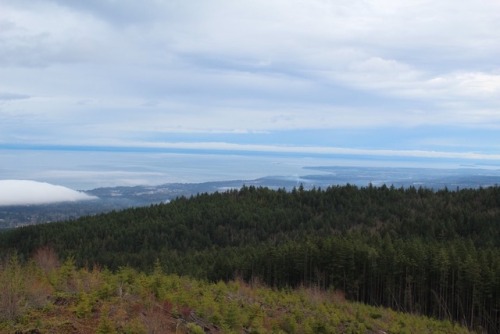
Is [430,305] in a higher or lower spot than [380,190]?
lower

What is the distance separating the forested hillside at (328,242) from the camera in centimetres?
4728

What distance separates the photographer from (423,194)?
4988 inches

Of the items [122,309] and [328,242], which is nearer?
[122,309]

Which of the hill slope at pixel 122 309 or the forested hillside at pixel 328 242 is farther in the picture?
the forested hillside at pixel 328 242

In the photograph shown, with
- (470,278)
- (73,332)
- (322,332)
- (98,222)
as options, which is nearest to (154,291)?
(73,332)

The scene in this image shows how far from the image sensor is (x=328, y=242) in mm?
58875

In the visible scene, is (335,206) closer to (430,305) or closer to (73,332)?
(430,305)

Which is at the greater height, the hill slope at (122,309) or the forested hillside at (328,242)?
the hill slope at (122,309)

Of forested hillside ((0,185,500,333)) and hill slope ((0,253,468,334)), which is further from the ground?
hill slope ((0,253,468,334))

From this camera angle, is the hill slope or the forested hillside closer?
the hill slope

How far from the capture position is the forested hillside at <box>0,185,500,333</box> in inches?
1861

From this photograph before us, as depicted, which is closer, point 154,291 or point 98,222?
point 154,291

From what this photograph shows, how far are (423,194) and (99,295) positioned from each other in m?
126

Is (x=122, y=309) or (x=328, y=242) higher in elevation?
(x=122, y=309)
